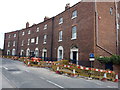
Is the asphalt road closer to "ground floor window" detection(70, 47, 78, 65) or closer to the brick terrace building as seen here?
the brick terrace building

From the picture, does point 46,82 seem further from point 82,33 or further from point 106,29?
point 106,29

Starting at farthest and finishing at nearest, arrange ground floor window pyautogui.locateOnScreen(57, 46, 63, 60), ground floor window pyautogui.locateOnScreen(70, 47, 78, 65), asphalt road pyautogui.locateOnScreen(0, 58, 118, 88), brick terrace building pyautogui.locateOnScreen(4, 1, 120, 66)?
ground floor window pyautogui.locateOnScreen(57, 46, 63, 60), ground floor window pyautogui.locateOnScreen(70, 47, 78, 65), brick terrace building pyautogui.locateOnScreen(4, 1, 120, 66), asphalt road pyautogui.locateOnScreen(0, 58, 118, 88)

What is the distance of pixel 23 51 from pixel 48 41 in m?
13.1

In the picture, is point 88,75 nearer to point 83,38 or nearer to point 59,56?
point 83,38

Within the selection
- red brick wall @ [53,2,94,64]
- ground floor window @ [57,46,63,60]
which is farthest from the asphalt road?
ground floor window @ [57,46,63,60]

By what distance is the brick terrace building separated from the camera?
1438 cm

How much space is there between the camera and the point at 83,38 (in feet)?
50.4

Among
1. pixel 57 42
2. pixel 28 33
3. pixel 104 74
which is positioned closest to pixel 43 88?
pixel 104 74

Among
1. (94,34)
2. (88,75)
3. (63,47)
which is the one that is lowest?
(88,75)

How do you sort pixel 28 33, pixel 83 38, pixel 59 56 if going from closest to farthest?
1. pixel 83 38
2. pixel 59 56
3. pixel 28 33

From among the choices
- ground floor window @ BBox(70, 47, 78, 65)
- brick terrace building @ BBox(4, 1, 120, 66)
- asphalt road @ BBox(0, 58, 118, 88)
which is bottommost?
asphalt road @ BBox(0, 58, 118, 88)

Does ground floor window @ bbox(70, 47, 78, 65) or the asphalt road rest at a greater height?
ground floor window @ bbox(70, 47, 78, 65)

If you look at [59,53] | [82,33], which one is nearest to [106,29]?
[82,33]

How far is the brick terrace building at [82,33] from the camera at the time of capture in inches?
566
